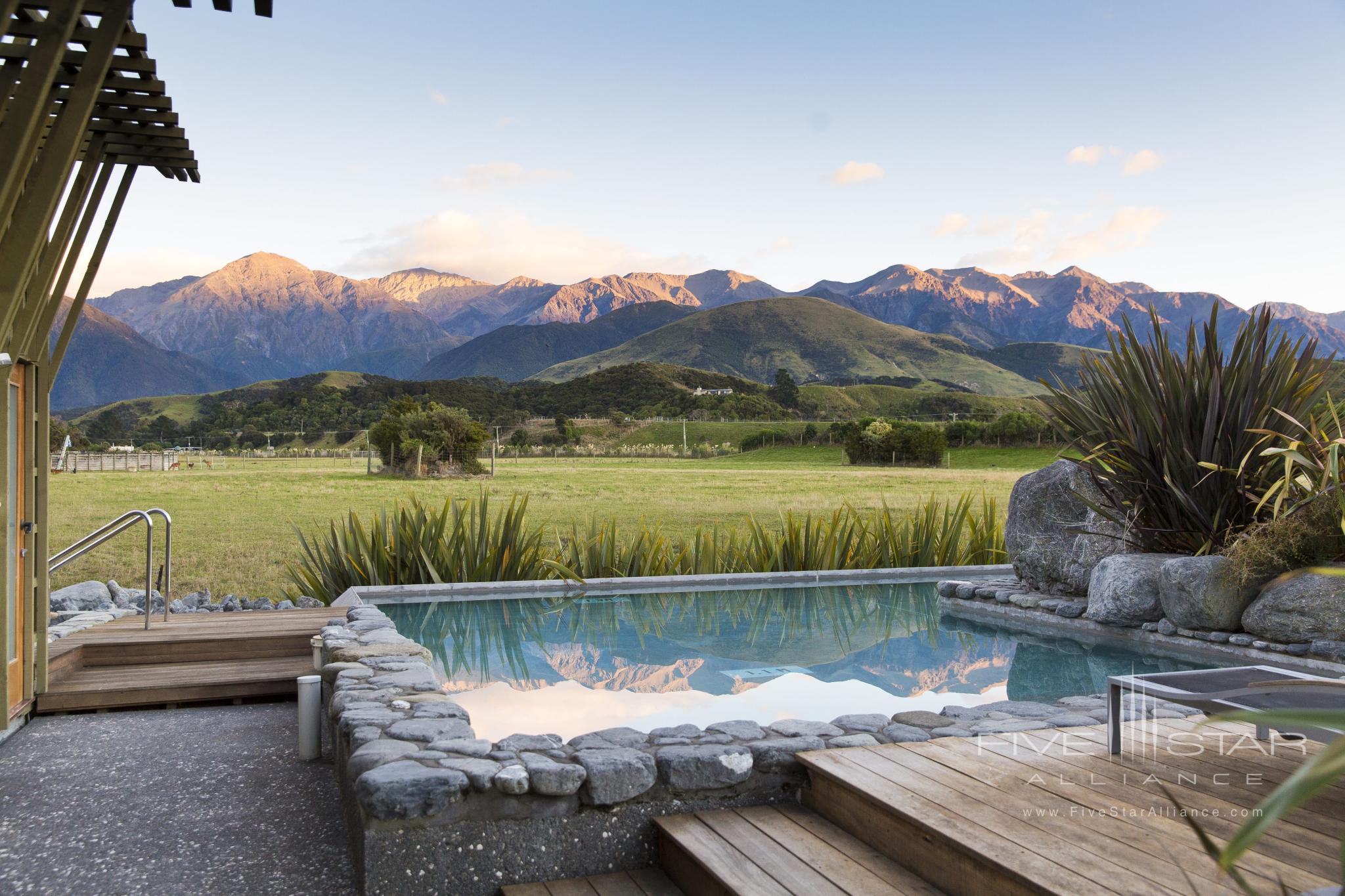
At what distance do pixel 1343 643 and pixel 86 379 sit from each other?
21335cm

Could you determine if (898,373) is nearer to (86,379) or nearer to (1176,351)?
(1176,351)

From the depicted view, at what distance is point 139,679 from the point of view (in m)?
4.72

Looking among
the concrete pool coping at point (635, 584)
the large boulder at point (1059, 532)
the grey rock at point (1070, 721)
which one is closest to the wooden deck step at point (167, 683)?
the concrete pool coping at point (635, 584)

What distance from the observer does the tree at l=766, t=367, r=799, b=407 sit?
264 ft

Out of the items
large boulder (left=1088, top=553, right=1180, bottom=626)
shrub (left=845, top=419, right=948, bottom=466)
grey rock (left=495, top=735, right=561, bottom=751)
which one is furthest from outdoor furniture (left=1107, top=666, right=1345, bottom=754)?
shrub (left=845, top=419, right=948, bottom=466)

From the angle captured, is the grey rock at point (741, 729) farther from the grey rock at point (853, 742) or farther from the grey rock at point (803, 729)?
the grey rock at point (853, 742)

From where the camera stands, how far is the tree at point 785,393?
80.6 meters

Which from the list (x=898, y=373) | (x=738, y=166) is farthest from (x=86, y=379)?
(x=738, y=166)

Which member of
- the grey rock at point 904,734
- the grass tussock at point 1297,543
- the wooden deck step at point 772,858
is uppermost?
the grass tussock at point 1297,543

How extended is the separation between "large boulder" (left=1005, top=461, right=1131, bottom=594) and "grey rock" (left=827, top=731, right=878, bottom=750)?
4.43 m

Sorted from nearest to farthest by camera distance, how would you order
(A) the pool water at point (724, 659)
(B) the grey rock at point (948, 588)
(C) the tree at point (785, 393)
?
(A) the pool water at point (724, 659)
(B) the grey rock at point (948, 588)
(C) the tree at point (785, 393)

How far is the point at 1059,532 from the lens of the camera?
23.7 ft

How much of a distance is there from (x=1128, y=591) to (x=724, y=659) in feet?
8.88

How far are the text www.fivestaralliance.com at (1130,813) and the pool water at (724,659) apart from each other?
6.31 feet
